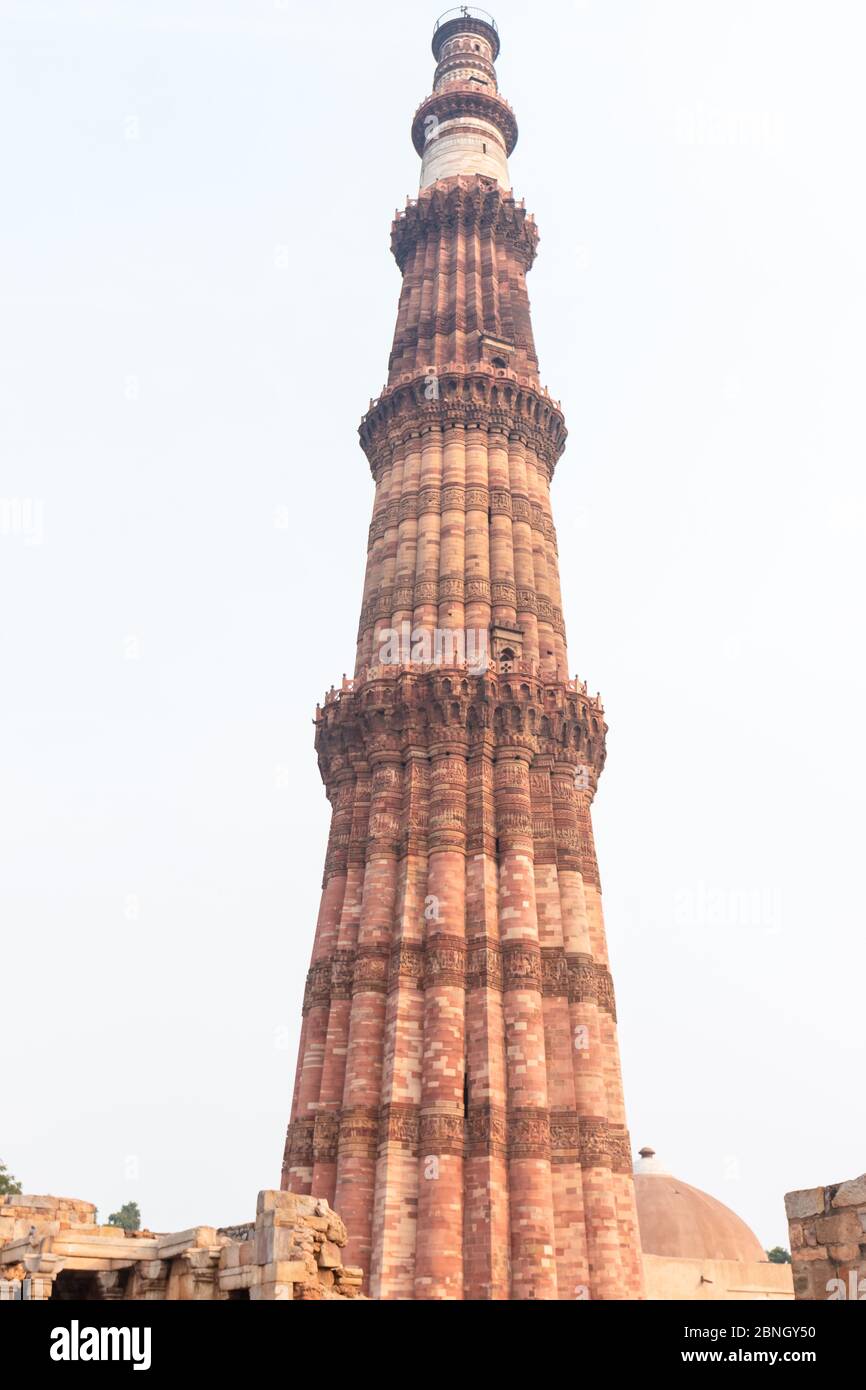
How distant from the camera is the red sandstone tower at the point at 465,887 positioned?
2753cm

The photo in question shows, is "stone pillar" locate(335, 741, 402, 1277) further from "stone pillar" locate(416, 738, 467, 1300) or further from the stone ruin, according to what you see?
the stone ruin

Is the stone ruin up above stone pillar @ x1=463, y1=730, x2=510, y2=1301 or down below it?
below

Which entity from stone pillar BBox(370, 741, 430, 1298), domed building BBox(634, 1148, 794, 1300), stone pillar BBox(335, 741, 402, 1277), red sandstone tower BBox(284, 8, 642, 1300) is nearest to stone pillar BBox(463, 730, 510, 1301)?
red sandstone tower BBox(284, 8, 642, 1300)

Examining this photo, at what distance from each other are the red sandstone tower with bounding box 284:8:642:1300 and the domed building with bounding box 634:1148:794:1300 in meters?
7.89

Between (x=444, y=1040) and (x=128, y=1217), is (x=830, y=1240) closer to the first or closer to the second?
(x=444, y=1040)

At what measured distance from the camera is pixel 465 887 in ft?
104

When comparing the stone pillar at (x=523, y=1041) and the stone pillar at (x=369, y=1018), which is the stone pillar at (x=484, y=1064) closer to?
the stone pillar at (x=523, y=1041)

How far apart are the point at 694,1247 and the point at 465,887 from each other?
15261 millimetres

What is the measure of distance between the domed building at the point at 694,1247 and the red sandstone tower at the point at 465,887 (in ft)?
25.9

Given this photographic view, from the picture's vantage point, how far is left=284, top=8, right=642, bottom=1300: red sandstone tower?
27531mm

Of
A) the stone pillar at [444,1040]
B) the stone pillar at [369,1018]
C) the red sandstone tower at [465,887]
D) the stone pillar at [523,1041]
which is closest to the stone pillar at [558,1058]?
the red sandstone tower at [465,887]
